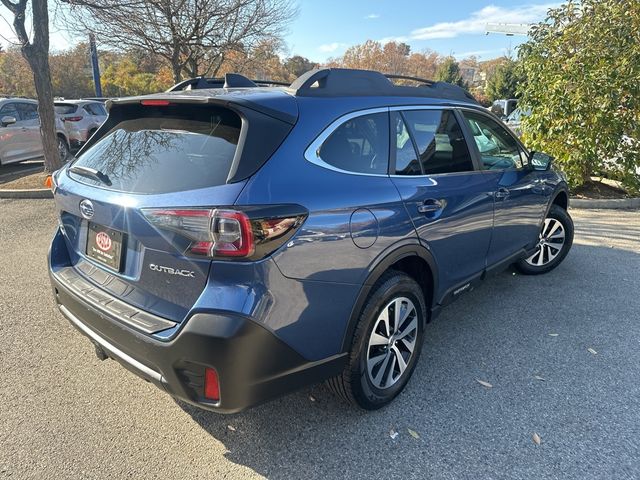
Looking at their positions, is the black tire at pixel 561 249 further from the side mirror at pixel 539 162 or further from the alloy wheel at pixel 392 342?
the alloy wheel at pixel 392 342

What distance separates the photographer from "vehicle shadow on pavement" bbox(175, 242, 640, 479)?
225 cm

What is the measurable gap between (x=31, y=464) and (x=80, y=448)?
8.5 inches

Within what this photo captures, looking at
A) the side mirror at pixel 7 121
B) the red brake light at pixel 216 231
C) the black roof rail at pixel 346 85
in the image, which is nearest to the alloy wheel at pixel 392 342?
the red brake light at pixel 216 231

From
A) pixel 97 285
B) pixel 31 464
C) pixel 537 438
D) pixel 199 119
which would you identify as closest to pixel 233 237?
pixel 199 119

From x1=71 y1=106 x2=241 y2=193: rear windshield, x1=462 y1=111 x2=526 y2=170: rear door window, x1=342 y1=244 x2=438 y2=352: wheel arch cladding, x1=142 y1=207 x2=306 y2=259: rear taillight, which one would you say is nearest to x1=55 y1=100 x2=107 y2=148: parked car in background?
x1=71 y1=106 x2=241 y2=193: rear windshield

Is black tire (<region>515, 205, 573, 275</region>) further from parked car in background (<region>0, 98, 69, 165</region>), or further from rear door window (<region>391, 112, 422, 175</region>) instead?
parked car in background (<region>0, 98, 69, 165</region>)

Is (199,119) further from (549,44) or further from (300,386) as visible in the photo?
(549,44)

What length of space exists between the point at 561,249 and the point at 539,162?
1.18 meters

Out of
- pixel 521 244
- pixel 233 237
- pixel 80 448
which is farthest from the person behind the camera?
pixel 521 244

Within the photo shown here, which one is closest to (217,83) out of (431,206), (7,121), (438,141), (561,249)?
(438,141)

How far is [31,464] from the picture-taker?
7.27 feet

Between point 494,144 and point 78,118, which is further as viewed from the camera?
point 78,118

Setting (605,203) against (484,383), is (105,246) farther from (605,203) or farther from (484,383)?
(605,203)

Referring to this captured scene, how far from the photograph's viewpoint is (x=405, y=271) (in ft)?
9.21
